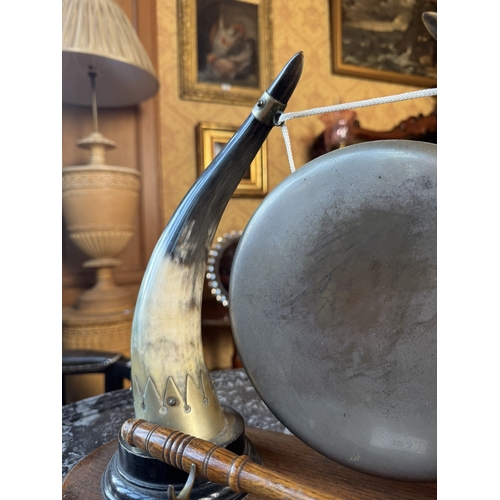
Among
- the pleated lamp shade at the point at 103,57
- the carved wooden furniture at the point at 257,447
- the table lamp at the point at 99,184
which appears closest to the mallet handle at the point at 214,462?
the carved wooden furniture at the point at 257,447

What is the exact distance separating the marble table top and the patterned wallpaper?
136 centimetres

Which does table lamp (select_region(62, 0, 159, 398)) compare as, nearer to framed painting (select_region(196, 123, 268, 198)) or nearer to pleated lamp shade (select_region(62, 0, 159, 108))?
pleated lamp shade (select_region(62, 0, 159, 108))

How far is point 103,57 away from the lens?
1.56 metres

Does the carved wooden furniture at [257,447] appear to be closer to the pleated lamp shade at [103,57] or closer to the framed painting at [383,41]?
the pleated lamp shade at [103,57]

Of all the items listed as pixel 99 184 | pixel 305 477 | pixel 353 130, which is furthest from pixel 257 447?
pixel 353 130

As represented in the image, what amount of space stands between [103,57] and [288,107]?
0.90 m

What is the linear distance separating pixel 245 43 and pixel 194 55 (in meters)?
0.28

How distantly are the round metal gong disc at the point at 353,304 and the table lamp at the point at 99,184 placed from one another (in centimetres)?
122

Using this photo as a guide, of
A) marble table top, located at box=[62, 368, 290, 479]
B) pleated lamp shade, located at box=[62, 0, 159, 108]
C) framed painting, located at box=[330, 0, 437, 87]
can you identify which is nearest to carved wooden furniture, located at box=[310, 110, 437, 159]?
framed painting, located at box=[330, 0, 437, 87]

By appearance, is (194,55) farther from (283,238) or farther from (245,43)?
(283,238)

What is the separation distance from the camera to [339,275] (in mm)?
367
